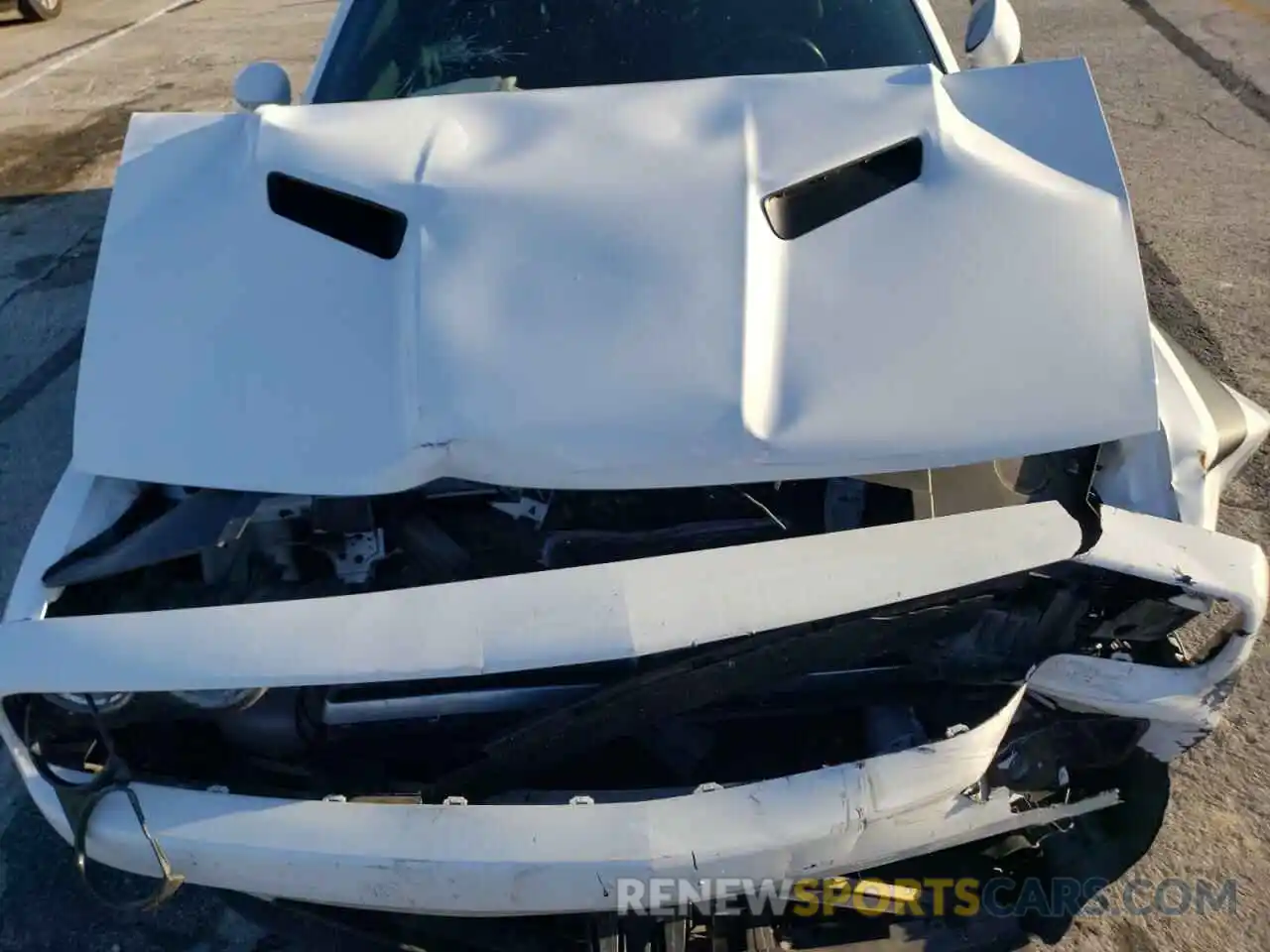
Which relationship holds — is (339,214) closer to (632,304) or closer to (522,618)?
(632,304)

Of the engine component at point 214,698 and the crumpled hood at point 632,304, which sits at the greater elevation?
the crumpled hood at point 632,304

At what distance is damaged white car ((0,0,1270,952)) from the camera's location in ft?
5.33

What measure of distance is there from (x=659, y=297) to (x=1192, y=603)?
3.32 ft

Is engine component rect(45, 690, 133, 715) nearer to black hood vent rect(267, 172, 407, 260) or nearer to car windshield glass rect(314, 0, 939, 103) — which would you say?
black hood vent rect(267, 172, 407, 260)

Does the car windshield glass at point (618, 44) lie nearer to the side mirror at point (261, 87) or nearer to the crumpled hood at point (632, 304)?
the side mirror at point (261, 87)

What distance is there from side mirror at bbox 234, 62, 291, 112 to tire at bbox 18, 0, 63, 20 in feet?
27.9

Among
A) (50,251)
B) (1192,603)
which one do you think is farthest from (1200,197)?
(50,251)

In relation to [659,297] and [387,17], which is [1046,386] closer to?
[659,297]

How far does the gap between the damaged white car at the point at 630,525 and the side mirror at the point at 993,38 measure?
0.64 metres

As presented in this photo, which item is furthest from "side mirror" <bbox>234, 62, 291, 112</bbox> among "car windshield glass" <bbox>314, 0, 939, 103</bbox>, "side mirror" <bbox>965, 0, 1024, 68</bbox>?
"side mirror" <bbox>965, 0, 1024, 68</bbox>

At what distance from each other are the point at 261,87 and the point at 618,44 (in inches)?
37.2

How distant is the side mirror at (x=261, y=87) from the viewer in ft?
9.27

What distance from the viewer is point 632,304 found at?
1.92m

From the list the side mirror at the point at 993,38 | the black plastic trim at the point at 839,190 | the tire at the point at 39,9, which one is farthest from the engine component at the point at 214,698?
the tire at the point at 39,9
